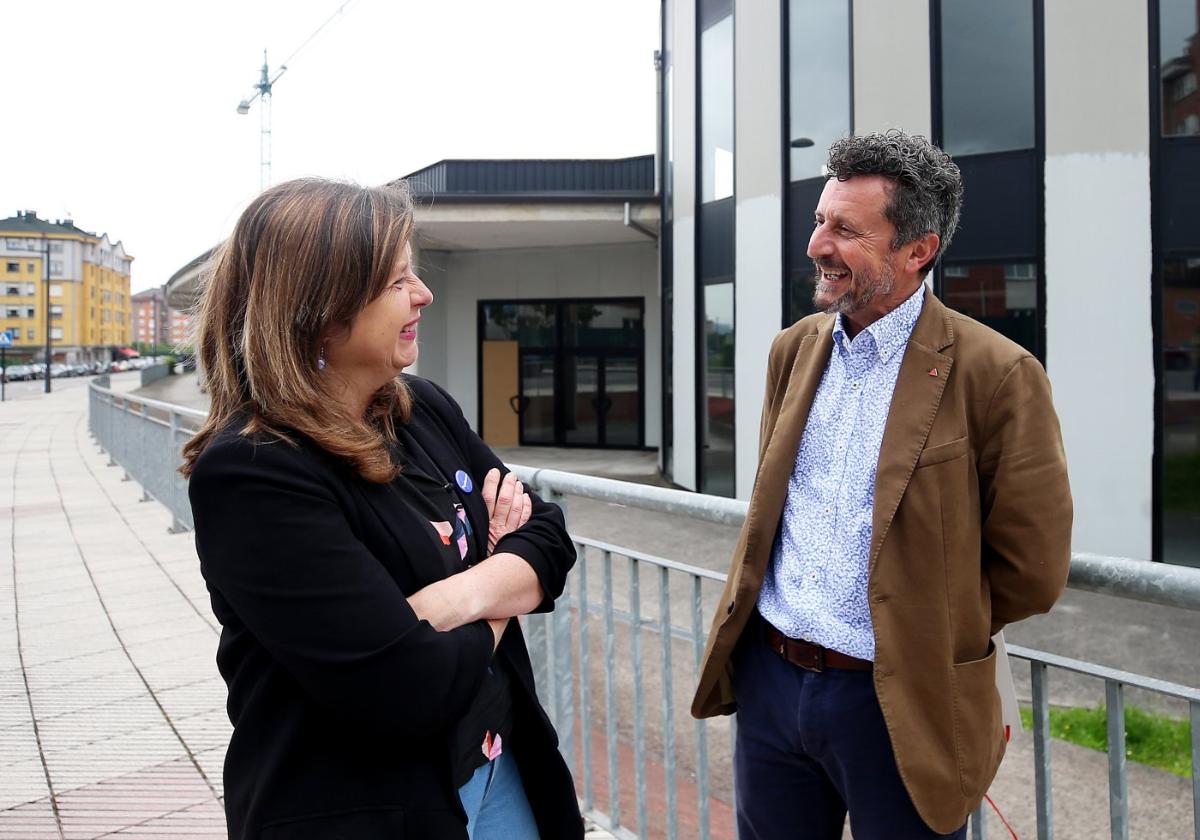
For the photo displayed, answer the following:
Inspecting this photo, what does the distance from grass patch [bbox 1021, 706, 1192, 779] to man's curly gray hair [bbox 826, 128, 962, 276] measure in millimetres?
3235

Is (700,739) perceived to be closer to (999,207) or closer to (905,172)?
(905,172)

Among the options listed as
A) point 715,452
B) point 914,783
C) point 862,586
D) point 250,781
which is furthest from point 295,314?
point 715,452

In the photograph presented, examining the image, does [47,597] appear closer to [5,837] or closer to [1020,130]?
[5,837]

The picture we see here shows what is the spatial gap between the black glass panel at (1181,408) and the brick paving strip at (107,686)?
839 centimetres

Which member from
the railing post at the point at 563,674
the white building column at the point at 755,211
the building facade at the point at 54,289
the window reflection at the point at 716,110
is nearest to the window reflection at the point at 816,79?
the white building column at the point at 755,211

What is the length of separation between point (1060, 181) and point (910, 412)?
31.6 ft

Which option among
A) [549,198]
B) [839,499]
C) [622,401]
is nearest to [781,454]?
[839,499]

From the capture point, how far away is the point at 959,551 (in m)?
1.75

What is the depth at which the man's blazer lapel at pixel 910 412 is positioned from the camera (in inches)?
70.7

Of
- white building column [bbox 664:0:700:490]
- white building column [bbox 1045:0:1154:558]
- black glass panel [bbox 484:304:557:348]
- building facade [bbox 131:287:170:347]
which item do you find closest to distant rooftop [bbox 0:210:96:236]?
building facade [bbox 131:287:170:347]

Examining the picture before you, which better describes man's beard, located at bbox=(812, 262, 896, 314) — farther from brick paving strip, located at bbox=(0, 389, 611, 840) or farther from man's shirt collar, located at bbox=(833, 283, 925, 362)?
brick paving strip, located at bbox=(0, 389, 611, 840)

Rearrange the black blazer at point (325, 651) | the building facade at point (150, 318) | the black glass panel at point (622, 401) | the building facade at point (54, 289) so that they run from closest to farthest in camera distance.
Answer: the black blazer at point (325, 651)
the black glass panel at point (622, 401)
the building facade at point (54, 289)
the building facade at point (150, 318)

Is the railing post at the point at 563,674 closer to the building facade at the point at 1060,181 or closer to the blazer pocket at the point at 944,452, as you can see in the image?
the blazer pocket at the point at 944,452

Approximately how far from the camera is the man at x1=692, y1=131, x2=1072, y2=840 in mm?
1755
